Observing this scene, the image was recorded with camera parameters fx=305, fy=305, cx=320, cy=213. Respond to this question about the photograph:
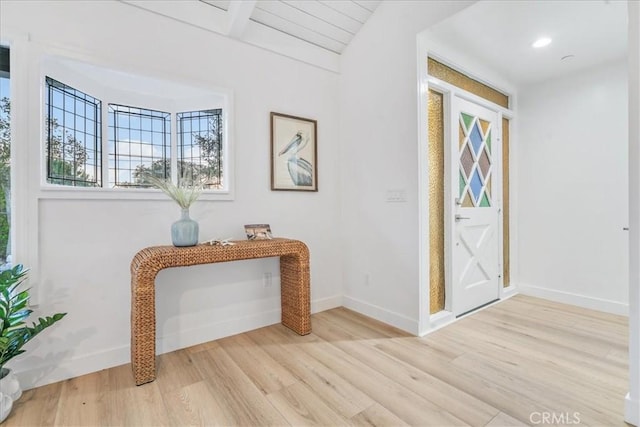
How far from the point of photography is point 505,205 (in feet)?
12.0

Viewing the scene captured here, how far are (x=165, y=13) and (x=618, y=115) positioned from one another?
162 inches

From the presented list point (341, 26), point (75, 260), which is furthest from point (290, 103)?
point (75, 260)

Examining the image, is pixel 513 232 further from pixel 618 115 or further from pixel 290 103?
pixel 290 103

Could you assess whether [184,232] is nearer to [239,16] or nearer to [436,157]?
[239,16]

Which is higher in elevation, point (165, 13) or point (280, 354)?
point (165, 13)

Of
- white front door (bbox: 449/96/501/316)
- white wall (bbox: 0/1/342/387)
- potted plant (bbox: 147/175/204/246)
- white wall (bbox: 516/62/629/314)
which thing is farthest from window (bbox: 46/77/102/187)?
white wall (bbox: 516/62/629/314)

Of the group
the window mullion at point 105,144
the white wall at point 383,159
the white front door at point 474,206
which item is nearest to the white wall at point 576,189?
the white front door at point 474,206

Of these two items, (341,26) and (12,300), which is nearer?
(12,300)

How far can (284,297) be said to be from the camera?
2.79 metres

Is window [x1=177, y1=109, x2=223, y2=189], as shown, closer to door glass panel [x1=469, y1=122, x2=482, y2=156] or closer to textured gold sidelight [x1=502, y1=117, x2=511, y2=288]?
door glass panel [x1=469, y1=122, x2=482, y2=156]

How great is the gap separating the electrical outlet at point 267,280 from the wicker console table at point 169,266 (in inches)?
11.0

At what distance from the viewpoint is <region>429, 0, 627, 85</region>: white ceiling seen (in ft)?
7.27

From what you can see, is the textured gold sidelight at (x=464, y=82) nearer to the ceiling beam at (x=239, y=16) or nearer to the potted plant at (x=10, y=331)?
the ceiling beam at (x=239, y=16)

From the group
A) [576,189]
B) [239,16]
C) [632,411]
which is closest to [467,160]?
[576,189]
